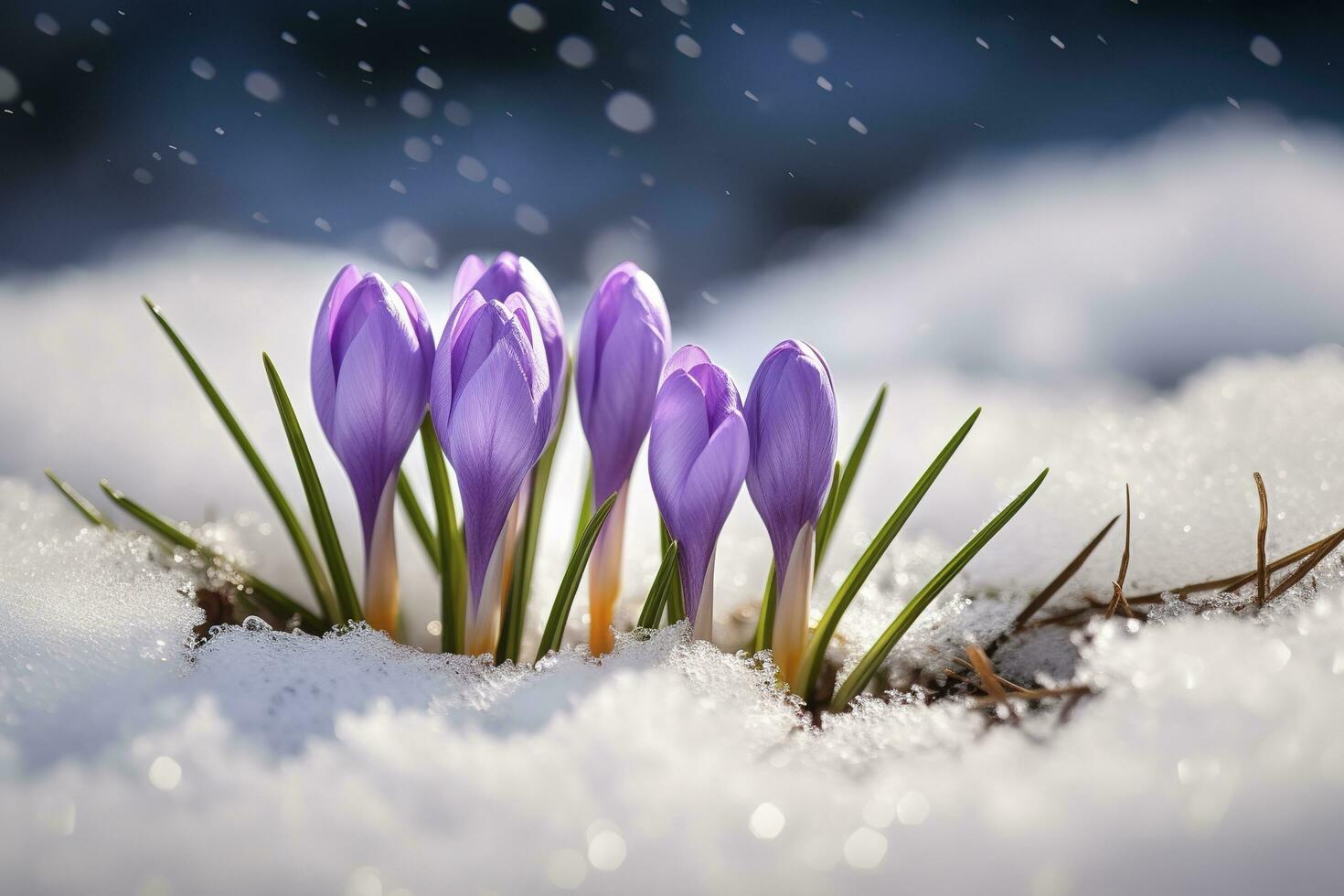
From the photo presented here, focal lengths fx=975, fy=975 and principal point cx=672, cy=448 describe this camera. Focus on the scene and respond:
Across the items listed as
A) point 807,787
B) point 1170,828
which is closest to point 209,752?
point 807,787

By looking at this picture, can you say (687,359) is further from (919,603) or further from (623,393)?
(919,603)

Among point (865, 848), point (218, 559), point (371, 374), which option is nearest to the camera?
point (865, 848)

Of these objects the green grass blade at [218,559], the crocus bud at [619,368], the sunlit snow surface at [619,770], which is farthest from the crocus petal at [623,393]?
the green grass blade at [218,559]

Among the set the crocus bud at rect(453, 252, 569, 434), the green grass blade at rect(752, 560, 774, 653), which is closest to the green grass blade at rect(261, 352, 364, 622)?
the crocus bud at rect(453, 252, 569, 434)

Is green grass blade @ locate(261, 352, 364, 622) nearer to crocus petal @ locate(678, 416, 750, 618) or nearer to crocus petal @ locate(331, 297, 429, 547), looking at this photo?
crocus petal @ locate(331, 297, 429, 547)

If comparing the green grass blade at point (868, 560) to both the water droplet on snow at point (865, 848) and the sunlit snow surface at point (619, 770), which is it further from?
the water droplet on snow at point (865, 848)

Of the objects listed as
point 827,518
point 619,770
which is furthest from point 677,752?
point 827,518
